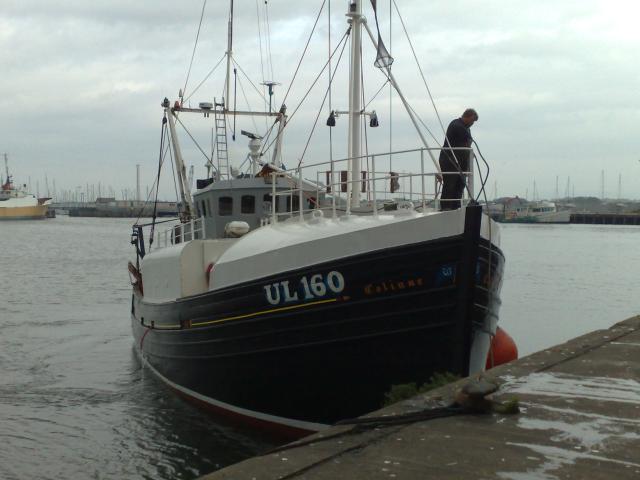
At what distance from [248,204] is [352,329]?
565 cm


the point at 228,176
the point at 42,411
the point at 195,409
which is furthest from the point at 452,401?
the point at 228,176

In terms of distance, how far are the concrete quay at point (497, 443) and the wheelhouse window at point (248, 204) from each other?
7276 mm

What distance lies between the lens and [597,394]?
6.53m

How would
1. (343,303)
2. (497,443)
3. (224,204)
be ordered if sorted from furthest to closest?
(224,204) < (343,303) < (497,443)

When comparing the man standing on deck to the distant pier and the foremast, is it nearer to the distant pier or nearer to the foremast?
the foremast

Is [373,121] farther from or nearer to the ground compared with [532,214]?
farther from the ground

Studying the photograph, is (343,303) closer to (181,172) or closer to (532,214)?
(181,172)

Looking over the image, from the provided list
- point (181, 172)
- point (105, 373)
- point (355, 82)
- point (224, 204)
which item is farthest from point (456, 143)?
point (105, 373)

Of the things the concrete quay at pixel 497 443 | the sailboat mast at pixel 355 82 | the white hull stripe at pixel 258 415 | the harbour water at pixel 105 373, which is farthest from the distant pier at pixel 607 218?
the concrete quay at pixel 497 443

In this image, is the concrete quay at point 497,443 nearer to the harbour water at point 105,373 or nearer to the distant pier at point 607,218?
the harbour water at point 105,373

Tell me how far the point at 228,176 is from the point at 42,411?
20.1ft

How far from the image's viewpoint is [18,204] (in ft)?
446

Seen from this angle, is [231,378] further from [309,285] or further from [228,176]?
[228,176]

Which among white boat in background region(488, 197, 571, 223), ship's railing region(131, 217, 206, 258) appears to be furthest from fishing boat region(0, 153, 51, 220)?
ship's railing region(131, 217, 206, 258)
